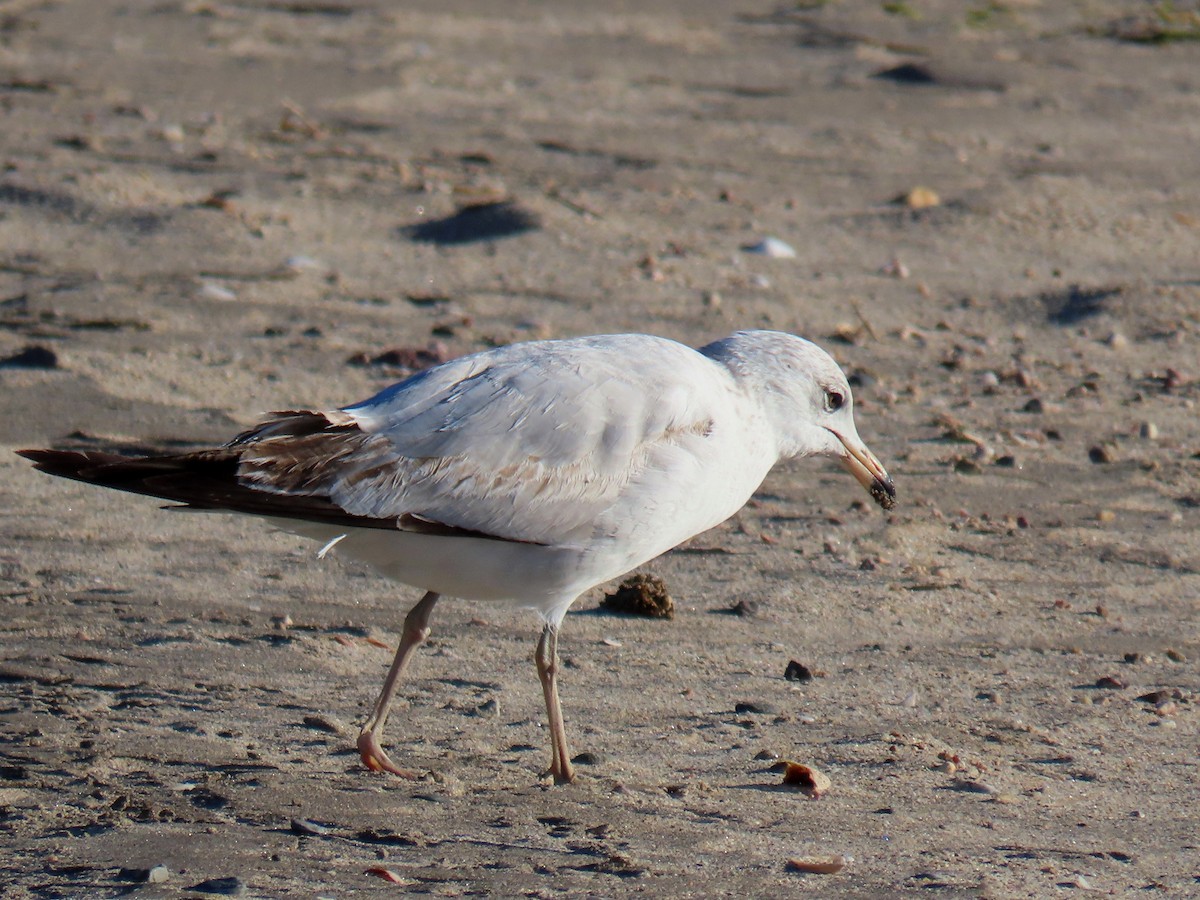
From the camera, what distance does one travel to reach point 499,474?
13.1 ft

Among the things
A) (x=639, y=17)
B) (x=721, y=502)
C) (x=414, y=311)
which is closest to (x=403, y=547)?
(x=721, y=502)

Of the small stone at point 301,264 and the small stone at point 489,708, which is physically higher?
the small stone at point 301,264

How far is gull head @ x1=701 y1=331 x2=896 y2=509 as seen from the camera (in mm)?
4480

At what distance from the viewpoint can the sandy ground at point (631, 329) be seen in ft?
12.7

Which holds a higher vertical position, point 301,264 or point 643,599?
point 301,264

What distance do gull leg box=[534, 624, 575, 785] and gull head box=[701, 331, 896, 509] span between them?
809 millimetres

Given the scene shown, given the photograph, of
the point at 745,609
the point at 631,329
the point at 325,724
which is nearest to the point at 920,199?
the point at 631,329

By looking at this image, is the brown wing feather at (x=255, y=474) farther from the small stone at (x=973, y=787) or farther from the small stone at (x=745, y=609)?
the small stone at (x=745, y=609)

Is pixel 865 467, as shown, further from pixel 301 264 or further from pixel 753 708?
pixel 301 264

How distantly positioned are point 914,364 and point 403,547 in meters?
3.90

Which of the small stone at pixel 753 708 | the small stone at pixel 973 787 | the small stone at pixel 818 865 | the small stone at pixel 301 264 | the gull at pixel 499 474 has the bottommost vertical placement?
the small stone at pixel 753 708

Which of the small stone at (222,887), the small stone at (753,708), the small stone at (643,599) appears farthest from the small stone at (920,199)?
the small stone at (222,887)

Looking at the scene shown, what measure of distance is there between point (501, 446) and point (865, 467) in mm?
1207

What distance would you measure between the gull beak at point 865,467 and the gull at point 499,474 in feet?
1.72
